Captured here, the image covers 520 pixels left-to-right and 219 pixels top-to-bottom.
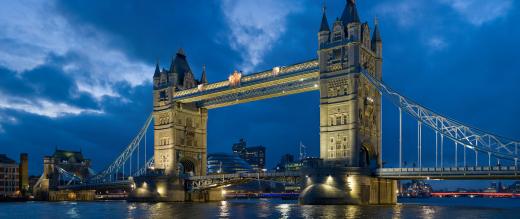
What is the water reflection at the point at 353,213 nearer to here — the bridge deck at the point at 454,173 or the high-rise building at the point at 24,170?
the bridge deck at the point at 454,173

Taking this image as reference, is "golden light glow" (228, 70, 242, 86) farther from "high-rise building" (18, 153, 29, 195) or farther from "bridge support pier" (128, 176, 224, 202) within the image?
A: "high-rise building" (18, 153, 29, 195)

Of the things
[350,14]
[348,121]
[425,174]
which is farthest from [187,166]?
[425,174]

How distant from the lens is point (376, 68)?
8262 centimetres

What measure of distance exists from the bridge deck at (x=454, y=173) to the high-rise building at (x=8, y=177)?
119411 mm

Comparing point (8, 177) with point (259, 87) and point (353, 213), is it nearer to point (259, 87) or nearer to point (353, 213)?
point (259, 87)

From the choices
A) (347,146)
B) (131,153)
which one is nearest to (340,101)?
(347,146)

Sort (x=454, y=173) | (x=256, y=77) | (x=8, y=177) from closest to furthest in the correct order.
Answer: (x=454, y=173) < (x=256, y=77) < (x=8, y=177)

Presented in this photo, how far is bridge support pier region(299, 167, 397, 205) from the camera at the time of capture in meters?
72.4

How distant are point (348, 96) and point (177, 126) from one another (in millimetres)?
35542

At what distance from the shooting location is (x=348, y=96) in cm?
7650

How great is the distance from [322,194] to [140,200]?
39.4m

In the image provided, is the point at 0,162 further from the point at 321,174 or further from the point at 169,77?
the point at 321,174

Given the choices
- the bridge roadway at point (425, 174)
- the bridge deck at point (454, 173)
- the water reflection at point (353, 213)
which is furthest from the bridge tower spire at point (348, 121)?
the water reflection at point (353, 213)

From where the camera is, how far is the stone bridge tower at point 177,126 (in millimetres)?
101812
